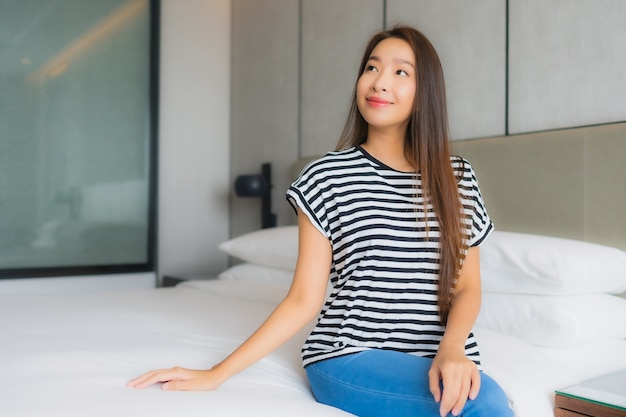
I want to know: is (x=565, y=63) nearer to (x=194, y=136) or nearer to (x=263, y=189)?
(x=263, y=189)

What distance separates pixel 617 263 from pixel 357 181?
841mm

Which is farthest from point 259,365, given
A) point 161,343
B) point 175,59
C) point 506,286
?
point 175,59

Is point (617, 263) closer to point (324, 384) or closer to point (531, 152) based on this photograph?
point (531, 152)

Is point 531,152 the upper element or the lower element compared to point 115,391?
upper

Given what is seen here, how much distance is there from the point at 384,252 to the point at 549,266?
23.3 inches

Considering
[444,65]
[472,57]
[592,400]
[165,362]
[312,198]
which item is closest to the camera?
[592,400]

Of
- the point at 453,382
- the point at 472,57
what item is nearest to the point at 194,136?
the point at 472,57

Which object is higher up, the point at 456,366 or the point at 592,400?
the point at 456,366

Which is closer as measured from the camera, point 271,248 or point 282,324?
point 282,324

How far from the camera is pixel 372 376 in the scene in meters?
1.01

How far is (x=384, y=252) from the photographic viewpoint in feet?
3.70

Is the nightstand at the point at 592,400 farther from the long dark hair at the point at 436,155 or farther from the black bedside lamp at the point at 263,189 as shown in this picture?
the black bedside lamp at the point at 263,189

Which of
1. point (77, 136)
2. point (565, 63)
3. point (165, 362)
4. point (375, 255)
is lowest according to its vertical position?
point (165, 362)

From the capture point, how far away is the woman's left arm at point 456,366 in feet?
2.90
